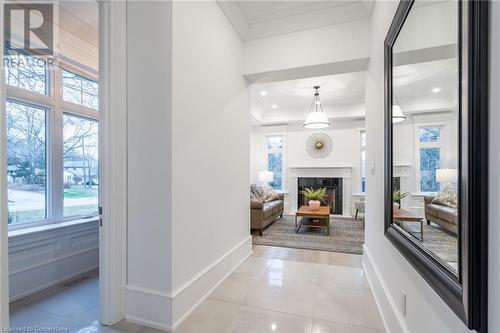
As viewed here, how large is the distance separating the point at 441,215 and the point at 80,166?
363 centimetres

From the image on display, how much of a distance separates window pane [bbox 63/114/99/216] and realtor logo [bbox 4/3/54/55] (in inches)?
30.7

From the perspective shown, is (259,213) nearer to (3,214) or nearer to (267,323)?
(267,323)

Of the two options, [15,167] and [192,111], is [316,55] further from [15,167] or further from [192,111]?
[15,167]

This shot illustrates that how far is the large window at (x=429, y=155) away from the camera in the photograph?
1036 millimetres

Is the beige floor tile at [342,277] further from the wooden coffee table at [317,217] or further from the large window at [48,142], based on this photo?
the large window at [48,142]

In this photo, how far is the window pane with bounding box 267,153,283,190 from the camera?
24.2 ft

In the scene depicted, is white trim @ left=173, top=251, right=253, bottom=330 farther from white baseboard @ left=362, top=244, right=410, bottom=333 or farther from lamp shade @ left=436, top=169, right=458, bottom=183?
lamp shade @ left=436, top=169, right=458, bottom=183

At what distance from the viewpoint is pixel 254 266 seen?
2.97m

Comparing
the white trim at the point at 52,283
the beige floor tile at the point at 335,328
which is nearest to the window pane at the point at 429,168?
the beige floor tile at the point at 335,328

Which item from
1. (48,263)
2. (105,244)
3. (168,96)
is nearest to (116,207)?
(105,244)

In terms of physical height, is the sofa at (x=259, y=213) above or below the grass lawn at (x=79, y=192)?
below

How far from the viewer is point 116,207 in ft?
6.05

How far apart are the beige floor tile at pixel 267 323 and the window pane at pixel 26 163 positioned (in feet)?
8.02

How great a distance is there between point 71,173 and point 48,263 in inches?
41.2
